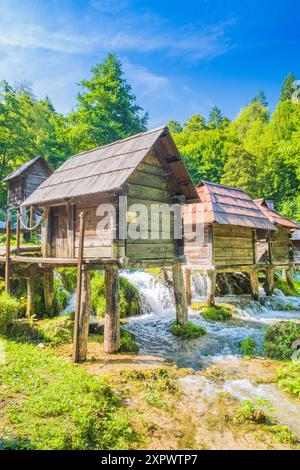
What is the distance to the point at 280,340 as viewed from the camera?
975 centimetres

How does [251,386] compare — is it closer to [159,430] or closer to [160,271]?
[159,430]

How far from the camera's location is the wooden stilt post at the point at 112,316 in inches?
341

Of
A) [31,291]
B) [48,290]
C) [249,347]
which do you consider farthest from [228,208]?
[31,291]

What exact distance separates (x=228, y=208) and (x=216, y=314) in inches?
218

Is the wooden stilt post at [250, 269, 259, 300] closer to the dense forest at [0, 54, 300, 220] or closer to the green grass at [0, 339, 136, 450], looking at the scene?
the green grass at [0, 339, 136, 450]

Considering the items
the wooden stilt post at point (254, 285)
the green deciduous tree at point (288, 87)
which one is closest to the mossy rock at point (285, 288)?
the wooden stilt post at point (254, 285)

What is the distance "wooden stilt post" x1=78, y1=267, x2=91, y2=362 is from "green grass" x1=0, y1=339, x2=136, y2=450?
1.02 meters

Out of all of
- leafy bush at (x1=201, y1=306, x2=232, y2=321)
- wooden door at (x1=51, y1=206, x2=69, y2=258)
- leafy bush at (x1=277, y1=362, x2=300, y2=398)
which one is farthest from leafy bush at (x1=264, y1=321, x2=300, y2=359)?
wooden door at (x1=51, y1=206, x2=69, y2=258)

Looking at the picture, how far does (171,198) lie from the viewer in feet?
35.5

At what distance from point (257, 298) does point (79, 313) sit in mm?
12023

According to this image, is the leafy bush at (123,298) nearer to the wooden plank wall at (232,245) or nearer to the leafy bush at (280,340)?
the wooden plank wall at (232,245)

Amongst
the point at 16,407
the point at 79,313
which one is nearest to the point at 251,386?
the point at 79,313

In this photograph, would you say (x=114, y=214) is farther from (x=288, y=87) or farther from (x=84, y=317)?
(x=288, y=87)

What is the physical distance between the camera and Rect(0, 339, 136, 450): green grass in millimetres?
4141
